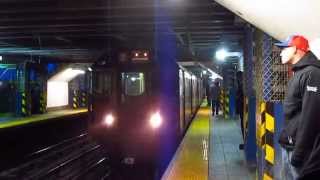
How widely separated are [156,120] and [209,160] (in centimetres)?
160

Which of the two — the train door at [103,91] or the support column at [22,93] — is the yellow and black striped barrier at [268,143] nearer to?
the train door at [103,91]

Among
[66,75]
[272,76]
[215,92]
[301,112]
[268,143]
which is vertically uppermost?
[66,75]

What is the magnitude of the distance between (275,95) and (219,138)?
7.36 metres

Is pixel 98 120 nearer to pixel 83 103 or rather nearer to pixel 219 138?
pixel 219 138

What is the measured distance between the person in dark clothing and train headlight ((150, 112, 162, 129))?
620 cm

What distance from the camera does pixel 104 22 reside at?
508 inches

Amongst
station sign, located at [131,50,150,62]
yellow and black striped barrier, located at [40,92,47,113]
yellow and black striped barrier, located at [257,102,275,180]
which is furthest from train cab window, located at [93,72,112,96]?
yellow and black striped barrier, located at [40,92,47,113]

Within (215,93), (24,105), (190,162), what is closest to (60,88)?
(24,105)

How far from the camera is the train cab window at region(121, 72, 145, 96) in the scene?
34.7 ft

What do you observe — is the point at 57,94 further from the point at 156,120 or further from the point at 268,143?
the point at 268,143

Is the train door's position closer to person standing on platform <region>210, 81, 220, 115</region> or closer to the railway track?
the railway track

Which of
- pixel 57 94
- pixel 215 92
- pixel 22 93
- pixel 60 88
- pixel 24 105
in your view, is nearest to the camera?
pixel 215 92

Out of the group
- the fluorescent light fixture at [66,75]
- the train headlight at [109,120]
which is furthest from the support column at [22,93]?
the train headlight at [109,120]

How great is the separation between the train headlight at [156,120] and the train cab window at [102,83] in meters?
1.27
